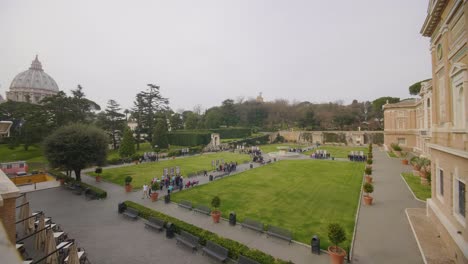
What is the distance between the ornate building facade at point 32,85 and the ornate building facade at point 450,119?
10492 centimetres

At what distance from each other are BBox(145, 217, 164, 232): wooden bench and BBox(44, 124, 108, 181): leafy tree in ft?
44.3

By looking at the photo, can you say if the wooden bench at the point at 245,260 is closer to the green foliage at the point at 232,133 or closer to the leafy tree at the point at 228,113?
the green foliage at the point at 232,133

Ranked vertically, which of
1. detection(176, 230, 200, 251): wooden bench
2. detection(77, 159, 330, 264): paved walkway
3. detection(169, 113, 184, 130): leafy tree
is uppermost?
detection(169, 113, 184, 130): leafy tree

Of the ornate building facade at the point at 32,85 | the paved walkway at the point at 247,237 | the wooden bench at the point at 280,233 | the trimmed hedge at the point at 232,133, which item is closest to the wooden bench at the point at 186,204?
the paved walkway at the point at 247,237

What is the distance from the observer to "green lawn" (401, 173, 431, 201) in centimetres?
1769

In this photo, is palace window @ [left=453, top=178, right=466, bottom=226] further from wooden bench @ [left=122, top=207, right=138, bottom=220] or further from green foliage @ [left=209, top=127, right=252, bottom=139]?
green foliage @ [left=209, top=127, right=252, bottom=139]

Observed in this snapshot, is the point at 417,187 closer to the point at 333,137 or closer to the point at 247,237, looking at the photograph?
the point at 247,237

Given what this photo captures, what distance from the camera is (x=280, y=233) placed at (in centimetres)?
1149

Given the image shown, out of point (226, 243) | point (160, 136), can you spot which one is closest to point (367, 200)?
point (226, 243)

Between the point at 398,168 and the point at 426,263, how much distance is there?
75.3ft

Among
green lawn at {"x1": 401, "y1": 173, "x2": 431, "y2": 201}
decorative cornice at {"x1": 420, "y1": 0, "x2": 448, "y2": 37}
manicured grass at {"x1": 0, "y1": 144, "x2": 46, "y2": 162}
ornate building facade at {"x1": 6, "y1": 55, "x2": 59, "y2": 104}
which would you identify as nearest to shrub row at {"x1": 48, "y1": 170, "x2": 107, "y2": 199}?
manicured grass at {"x1": 0, "y1": 144, "x2": 46, "y2": 162}

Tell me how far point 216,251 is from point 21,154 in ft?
165

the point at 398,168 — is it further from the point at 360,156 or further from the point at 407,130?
the point at 407,130

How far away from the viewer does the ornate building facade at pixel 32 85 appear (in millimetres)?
84750
